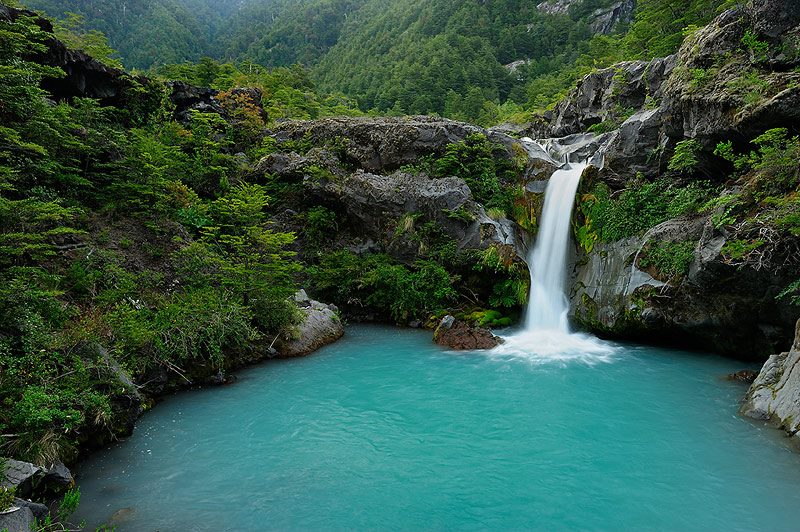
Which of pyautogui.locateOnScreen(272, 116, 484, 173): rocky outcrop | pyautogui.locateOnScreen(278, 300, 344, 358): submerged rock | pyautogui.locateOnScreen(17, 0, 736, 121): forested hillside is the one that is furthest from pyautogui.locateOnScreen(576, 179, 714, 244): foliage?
pyautogui.locateOnScreen(17, 0, 736, 121): forested hillside

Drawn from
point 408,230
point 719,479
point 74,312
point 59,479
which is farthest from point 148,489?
point 408,230

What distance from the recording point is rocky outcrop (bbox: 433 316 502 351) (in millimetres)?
13323

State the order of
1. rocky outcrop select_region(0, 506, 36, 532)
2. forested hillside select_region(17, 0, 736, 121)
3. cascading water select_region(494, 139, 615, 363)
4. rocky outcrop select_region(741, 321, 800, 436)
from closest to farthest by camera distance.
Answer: rocky outcrop select_region(0, 506, 36, 532) → rocky outcrop select_region(741, 321, 800, 436) → cascading water select_region(494, 139, 615, 363) → forested hillside select_region(17, 0, 736, 121)

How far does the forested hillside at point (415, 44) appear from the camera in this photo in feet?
173

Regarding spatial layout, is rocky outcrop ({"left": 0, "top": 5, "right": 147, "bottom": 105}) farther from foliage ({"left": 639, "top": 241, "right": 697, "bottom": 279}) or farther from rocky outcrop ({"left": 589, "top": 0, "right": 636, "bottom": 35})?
rocky outcrop ({"left": 589, "top": 0, "right": 636, "bottom": 35})

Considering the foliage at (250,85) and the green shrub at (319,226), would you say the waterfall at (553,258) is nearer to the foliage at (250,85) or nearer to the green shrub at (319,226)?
the green shrub at (319,226)

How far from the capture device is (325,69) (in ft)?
269

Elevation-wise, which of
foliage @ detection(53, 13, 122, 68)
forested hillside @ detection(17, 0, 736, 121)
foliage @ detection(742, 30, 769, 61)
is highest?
forested hillside @ detection(17, 0, 736, 121)

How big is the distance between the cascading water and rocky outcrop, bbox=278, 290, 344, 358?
5.37 meters

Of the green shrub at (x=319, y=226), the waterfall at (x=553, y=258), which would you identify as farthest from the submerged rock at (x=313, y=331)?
the waterfall at (x=553, y=258)

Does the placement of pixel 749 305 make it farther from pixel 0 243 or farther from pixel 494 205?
pixel 0 243

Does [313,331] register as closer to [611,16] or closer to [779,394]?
[779,394]

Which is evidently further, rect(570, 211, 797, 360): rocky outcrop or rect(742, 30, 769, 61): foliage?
rect(742, 30, 769, 61): foliage

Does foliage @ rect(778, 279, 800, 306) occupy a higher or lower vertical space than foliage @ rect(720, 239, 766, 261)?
lower
